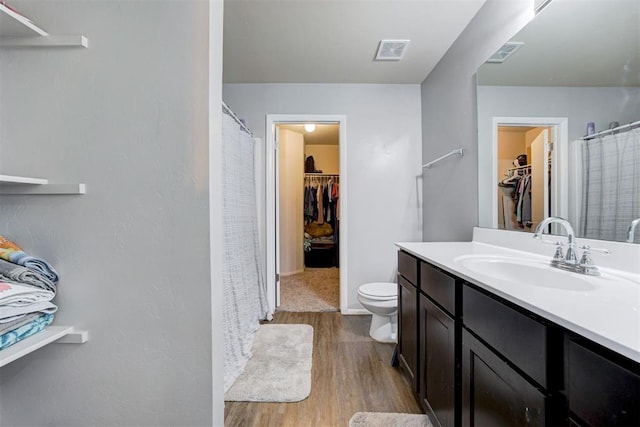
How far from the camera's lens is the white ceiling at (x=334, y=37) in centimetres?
182

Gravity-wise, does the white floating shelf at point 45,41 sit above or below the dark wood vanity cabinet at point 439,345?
above

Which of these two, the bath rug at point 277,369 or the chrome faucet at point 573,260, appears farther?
the bath rug at point 277,369

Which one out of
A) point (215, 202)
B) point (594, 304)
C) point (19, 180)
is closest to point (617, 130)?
point (594, 304)

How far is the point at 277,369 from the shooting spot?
74.0 inches

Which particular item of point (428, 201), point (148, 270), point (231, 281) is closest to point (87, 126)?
point (148, 270)

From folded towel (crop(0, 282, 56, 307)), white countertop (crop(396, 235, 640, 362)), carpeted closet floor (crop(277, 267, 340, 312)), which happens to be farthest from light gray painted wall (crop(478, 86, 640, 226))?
folded towel (crop(0, 282, 56, 307))

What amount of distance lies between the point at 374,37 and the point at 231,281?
81.9 inches

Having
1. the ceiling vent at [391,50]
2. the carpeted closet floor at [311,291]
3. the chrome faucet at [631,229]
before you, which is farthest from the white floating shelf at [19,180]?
the carpeted closet floor at [311,291]

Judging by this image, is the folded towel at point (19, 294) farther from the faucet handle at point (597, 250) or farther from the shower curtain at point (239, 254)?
the faucet handle at point (597, 250)

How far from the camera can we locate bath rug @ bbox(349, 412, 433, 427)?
1.40m

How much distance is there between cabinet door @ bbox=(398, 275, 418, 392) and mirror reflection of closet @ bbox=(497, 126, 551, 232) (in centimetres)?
69

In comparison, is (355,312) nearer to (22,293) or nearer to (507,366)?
(507,366)

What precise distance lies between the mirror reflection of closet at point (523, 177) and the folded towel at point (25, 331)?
2114 mm

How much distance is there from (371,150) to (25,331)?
268cm
